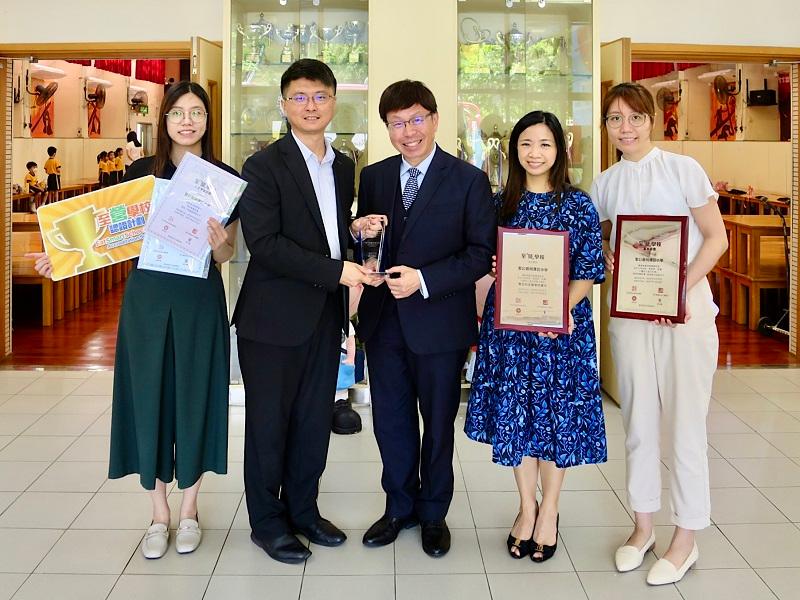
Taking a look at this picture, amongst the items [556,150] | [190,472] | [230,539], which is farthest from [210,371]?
[556,150]

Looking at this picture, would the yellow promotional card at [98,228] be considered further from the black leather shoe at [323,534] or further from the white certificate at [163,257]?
the black leather shoe at [323,534]

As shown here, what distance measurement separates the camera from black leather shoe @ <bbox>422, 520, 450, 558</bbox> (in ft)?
10.5

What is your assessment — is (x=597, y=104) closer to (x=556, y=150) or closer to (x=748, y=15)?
(x=748, y=15)

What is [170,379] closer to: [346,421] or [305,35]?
[346,421]

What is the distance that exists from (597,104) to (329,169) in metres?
2.58

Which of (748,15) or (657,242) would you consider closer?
(657,242)

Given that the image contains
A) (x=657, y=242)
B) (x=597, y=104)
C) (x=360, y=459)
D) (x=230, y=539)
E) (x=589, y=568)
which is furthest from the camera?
(x=597, y=104)

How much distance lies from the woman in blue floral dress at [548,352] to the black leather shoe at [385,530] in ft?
1.78

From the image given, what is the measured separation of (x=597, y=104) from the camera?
5.19m

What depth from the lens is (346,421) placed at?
4.82 m

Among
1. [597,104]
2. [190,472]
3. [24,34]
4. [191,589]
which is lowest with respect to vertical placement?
[191,589]

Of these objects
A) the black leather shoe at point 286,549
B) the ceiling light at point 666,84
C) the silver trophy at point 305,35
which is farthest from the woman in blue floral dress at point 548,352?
the ceiling light at point 666,84

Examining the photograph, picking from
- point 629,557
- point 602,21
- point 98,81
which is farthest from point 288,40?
point 98,81

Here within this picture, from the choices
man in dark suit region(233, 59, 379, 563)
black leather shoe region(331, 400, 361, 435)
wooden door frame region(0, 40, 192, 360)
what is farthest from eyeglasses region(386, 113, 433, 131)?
wooden door frame region(0, 40, 192, 360)
